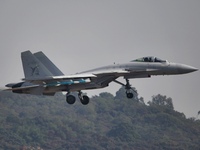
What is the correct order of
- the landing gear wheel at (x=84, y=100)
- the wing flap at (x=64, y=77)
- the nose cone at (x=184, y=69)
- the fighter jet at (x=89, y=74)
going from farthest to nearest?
the landing gear wheel at (x=84, y=100)
the nose cone at (x=184, y=69)
the fighter jet at (x=89, y=74)
the wing flap at (x=64, y=77)

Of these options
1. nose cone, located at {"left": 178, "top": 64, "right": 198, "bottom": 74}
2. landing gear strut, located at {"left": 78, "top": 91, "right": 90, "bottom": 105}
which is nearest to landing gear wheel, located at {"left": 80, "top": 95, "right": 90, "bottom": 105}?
landing gear strut, located at {"left": 78, "top": 91, "right": 90, "bottom": 105}

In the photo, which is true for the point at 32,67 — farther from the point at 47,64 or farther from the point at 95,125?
the point at 95,125

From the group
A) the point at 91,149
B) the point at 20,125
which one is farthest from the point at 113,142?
the point at 20,125

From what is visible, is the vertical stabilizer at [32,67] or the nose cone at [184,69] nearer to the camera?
the vertical stabilizer at [32,67]

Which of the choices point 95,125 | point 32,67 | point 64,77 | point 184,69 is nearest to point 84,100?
point 64,77

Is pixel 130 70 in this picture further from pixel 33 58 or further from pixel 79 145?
pixel 79 145

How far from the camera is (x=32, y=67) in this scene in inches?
2542

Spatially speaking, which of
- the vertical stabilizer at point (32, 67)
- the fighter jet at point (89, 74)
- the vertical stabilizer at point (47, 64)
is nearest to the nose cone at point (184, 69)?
the fighter jet at point (89, 74)

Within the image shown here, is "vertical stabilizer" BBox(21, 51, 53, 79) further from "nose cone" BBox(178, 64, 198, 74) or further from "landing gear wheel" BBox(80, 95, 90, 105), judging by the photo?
"nose cone" BBox(178, 64, 198, 74)

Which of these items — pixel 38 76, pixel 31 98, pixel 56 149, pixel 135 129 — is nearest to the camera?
pixel 38 76

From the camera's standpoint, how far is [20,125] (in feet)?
489

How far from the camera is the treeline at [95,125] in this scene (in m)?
144

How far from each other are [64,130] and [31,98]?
18146 mm

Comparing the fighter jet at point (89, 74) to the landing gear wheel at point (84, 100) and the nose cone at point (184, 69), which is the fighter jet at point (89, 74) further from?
the landing gear wheel at point (84, 100)
